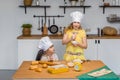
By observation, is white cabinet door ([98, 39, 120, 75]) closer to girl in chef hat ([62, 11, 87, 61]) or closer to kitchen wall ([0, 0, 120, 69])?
kitchen wall ([0, 0, 120, 69])

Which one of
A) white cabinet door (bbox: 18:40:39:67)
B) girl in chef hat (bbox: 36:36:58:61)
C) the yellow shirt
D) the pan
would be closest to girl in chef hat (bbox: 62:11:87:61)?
the yellow shirt

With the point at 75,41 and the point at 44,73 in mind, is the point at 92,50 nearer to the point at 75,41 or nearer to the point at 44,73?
the point at 75,41

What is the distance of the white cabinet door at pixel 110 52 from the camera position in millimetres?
5191

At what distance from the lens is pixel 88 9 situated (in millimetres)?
5711

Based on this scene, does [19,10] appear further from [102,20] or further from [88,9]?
[102,20]

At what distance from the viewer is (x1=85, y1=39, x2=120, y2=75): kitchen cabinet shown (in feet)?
17.0

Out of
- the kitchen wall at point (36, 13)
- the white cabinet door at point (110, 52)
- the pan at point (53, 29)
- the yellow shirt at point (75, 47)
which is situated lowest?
the white cabinet door at point (110, 52)

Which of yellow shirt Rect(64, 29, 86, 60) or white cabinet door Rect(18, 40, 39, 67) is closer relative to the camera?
yellow shirt Rect(64, 29, 86, 60)

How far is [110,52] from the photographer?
5.24 m

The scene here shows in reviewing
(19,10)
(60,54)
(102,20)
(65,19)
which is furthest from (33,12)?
(102,20)

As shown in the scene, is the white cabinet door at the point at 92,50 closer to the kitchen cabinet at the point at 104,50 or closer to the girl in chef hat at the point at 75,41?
the kitchen cabinet at the point at 104,50

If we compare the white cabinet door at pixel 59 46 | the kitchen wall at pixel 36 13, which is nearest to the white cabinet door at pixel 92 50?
the white cabinet door at pixel 59 46

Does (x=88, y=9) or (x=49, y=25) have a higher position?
(x=88, y=9)

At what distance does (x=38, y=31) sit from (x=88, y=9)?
4.27ft
